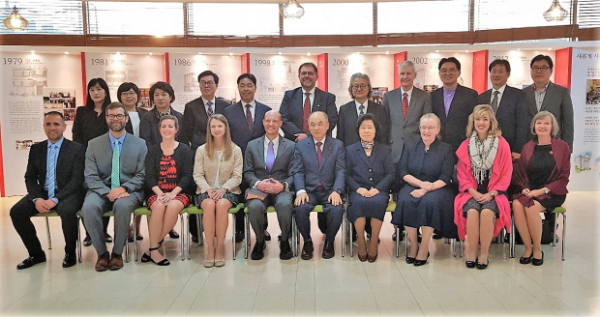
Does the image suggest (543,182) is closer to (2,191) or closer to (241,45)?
(241,45)

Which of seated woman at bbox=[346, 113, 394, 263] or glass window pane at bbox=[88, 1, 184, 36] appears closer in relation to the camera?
seated woman at bbox=[346, 113, 394, 263]

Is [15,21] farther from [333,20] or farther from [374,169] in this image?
[374,169]

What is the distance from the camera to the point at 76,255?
4500 mm

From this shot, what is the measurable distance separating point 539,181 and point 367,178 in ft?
5.57

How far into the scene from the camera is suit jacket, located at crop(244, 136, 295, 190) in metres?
4.67

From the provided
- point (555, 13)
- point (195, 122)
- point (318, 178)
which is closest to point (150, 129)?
point (195, 122)

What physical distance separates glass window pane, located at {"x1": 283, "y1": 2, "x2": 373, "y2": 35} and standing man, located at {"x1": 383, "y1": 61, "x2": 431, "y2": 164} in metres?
4.33

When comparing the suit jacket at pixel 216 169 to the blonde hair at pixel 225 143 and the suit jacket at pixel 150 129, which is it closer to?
the blonde hair at pixel 225 143

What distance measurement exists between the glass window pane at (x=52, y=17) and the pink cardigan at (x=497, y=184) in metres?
7.20

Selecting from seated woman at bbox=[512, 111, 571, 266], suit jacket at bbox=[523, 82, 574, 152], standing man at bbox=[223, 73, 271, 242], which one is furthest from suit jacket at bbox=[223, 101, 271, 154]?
suit jacket at bbox=[523, 82, 574, 152]

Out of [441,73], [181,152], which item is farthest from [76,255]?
[441,73]

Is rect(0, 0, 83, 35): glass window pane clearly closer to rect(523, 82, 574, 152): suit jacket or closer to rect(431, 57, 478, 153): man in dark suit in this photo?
rect(431, 57, 478, 153): man in dark suit

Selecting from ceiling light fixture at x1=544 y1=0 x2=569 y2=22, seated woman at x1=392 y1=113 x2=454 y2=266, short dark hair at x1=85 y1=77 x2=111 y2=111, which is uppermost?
ceiling light fixture at x1=544 y1=0 x2=569 y2=22

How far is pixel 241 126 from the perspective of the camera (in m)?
5.00
